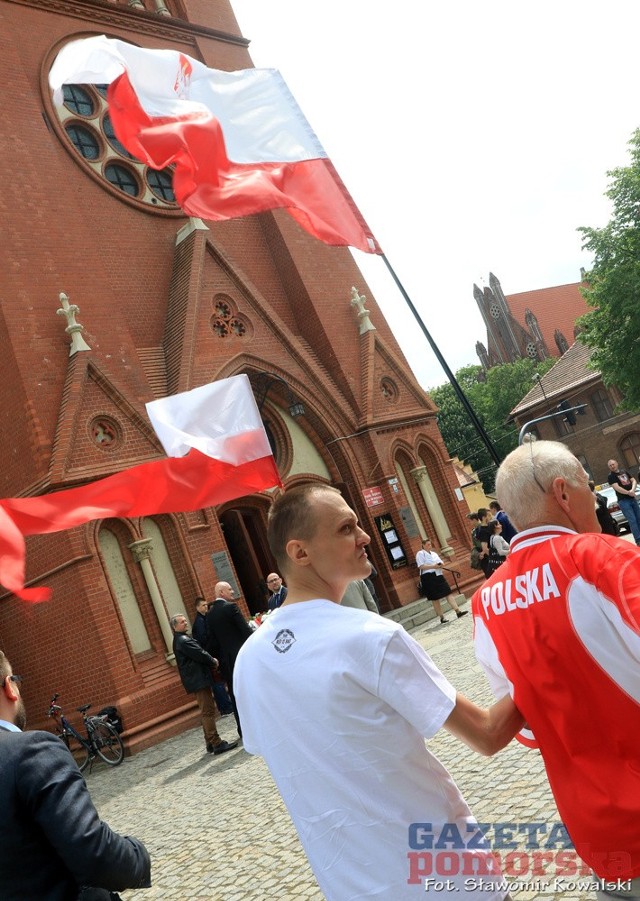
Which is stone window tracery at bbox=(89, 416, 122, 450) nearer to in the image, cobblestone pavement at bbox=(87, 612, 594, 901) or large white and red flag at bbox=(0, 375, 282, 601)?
cobblestone pavement at bbox=(87, 612, 594, 901)

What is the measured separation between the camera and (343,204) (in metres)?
8.23

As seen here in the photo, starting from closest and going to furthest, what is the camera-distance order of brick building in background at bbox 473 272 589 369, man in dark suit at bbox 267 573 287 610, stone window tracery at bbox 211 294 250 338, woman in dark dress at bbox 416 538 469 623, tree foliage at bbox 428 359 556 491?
man in dark suit at bbox 267 573 287 610 < woman in dark dress at bbox 416 538 469 623 < stone window tracery at bbox 211 294 250 338 < tree foliage at bbox 428 359 556 491 < brick building in background at bbox 473 272 589 369

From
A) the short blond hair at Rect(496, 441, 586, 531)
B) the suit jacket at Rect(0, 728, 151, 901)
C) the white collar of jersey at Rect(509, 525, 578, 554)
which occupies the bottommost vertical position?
the suit jacket at Rect(0, 728, 151, 901)

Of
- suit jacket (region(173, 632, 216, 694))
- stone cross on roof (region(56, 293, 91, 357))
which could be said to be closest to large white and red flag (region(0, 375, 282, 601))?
suit jacket (region(173, 632, 216, 694))

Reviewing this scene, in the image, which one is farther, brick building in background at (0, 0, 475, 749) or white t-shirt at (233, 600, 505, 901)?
brick building in background at (0, 0, 475, 749)

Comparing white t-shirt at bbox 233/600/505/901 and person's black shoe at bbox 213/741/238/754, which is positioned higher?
white t-shirt at bbox 233/600/505/901

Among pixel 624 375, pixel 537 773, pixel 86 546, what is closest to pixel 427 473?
pixel 86 546

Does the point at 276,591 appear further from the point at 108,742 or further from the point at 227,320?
the point at 227,320

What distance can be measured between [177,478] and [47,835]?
2.62 metres

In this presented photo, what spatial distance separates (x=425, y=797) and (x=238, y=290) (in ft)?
60.0

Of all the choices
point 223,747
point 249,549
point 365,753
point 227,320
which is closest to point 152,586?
point 249,549

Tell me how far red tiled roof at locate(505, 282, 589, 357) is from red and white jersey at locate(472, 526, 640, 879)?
78179 millimetres

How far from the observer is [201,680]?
10.5m

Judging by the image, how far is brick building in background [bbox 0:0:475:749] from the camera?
1498cm
